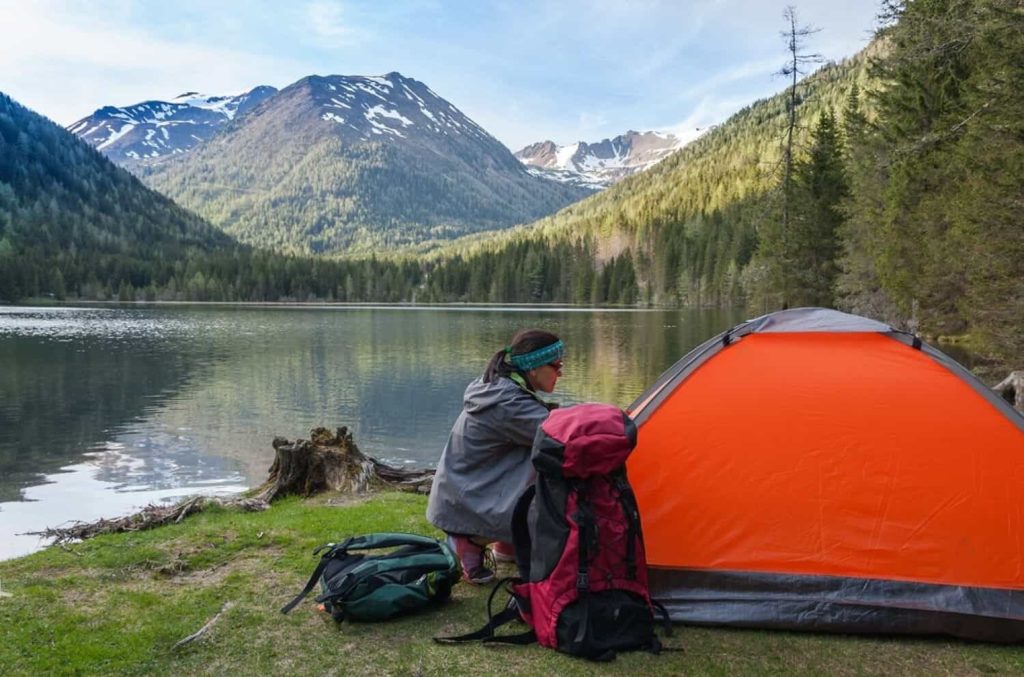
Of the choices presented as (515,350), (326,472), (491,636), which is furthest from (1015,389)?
(326,472)

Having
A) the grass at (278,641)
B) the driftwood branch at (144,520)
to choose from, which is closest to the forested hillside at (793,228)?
the grass at (278,641)

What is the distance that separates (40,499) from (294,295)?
5842 inches

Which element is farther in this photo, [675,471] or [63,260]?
[63,260]

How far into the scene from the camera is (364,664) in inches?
171

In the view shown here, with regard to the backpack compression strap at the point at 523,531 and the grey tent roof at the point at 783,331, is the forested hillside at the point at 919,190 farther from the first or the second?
the backpack compression strap at the point at 523,531

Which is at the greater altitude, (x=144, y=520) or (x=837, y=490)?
(x=837, y=490)

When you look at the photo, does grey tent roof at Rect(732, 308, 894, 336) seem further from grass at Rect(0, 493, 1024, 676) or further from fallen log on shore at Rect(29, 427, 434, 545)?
fallen log on shore at Rect(29, 427, 434, 545)

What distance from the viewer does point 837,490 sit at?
5.29 meters

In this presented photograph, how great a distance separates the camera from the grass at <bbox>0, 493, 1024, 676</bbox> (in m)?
4.32

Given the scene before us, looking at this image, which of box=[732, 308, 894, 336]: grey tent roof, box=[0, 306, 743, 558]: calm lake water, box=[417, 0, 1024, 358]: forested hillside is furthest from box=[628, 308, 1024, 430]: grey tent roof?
A: box=[0, 306, 743, 558]: calm lake water

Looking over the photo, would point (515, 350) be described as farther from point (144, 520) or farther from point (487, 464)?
point (144, 520)

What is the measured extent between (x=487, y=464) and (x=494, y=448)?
170mm

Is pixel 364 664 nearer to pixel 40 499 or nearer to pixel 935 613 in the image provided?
pixel 935 613

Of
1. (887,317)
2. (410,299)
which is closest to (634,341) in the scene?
(887,317)
